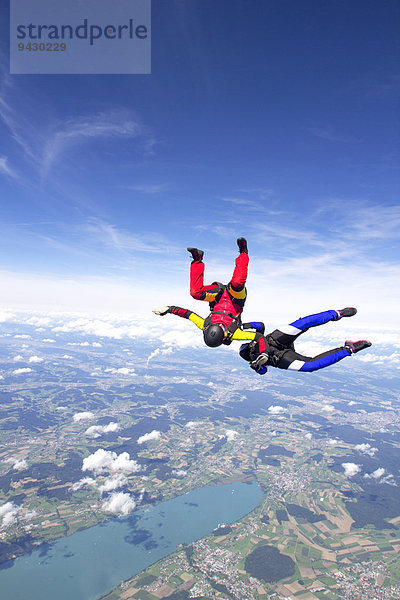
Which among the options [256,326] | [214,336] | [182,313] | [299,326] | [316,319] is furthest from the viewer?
[182,313]

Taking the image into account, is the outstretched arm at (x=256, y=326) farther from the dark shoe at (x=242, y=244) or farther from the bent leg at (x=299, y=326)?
the dark shoe at (x=242, y=244)

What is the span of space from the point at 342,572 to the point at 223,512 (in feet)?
105

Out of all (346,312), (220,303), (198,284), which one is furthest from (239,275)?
(346,312)

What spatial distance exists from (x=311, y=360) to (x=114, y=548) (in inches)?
3444

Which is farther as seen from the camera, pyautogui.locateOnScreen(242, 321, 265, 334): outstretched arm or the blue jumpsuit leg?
pyautogui.locateOnScreen(242, 321, 265, 334): outstretched arm

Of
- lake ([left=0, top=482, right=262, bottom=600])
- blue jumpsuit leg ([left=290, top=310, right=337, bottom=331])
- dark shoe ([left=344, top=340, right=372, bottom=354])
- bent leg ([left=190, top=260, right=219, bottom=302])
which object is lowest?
lake ([left=0, top=482, right=262, bottom=600])

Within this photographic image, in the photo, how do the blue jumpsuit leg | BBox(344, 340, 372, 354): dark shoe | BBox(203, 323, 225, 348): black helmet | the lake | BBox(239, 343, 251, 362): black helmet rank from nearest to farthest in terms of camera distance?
BBox(344, 340, 372, 354): dark shoe < BBox(203, 323, 225, 348): black helmet < the blue jumpsuit leg < BBox(239, 343, 251, 362): black helmet < the lake

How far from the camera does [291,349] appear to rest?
20.0 ft

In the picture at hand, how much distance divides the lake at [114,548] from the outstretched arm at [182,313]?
7505 cm

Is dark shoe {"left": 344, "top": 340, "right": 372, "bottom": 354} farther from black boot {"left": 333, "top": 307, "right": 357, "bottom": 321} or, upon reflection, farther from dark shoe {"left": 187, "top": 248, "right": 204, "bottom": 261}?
dark shoe {"left": 187, "top": 248, "right": 204, "bottom": 261}

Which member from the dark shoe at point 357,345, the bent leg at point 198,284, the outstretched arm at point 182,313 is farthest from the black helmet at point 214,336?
the dark shoe at point 357,345

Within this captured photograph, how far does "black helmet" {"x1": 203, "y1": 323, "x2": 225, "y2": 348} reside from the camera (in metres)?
5.47

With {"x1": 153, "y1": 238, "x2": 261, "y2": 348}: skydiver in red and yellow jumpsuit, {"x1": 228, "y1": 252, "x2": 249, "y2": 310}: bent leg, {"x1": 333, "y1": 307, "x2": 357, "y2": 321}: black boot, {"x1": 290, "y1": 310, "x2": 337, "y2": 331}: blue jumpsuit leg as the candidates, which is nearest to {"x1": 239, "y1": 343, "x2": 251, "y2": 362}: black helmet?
{"x1": 153, "y1": 238, "x2": 261, "y2": 348}: skydiver in red and yellow jumpsuit

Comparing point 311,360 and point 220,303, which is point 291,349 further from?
point 220,303
